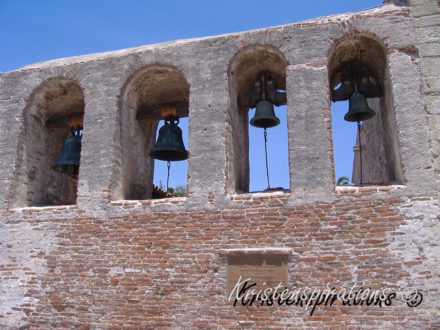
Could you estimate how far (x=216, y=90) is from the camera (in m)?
6.52

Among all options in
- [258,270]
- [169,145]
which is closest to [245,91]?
[169,145]

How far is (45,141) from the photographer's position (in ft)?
26.1

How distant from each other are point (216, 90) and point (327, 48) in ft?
5.60

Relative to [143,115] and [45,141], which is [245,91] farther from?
[45,141]

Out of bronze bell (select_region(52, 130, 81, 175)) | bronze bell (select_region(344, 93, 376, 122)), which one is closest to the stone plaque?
bronze bell (select_region(344, 93, 376, 122))

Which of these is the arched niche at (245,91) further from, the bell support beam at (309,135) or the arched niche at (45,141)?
the arched niche at (45,141)

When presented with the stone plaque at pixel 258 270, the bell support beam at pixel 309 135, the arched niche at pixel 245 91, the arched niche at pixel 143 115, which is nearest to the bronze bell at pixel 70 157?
the arched niche at pixel 143 115

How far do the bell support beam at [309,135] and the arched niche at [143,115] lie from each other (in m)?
1.75

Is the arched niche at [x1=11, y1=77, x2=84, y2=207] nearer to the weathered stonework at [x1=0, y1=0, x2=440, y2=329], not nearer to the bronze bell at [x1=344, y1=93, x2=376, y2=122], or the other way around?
the weathered stonework at [x1=0, y1=0, x2=440, y2=329]

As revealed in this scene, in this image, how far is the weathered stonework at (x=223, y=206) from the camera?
5316 mm

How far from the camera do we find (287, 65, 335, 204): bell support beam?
5.71 metres

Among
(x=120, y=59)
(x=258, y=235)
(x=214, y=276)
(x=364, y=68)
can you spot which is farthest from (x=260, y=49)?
(x=214, y=276)

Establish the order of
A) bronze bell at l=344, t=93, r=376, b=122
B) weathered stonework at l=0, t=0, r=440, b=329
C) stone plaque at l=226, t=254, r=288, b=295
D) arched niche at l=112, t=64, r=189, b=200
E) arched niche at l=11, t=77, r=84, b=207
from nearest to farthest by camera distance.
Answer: weathered stonework at l=0, t=0, r=440, b=329, stone plaque at l=226, t=254, r=288, b=295, bronze bell at l=344, t=93, r=376, b=122, arched niche at l=112, t=64, r=189, b=200, arched niche at l=11, t=77, r=84, b=207

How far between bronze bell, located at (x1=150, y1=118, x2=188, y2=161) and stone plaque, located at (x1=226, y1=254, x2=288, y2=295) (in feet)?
7.20
